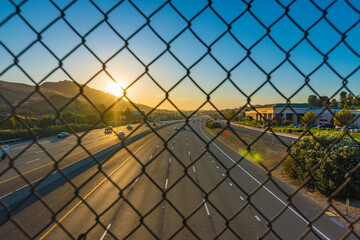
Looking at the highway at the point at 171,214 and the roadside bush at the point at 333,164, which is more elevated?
the roadside bush at the point at 333,164

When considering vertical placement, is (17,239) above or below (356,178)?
below

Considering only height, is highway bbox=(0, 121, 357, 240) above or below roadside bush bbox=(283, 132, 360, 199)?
below

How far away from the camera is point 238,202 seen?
45.5 ft

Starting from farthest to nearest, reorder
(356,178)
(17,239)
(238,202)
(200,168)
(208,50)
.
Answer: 1. (200,168)
2. (238,202)
3. (356,178)
4. (17,239)
5. (208,50)

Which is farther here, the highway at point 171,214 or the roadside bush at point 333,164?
the roadside bush at point 333,164

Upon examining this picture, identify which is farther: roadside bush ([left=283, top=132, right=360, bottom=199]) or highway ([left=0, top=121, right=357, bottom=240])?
roadside bush ([left=283, top=132, right=360, bottom=199])

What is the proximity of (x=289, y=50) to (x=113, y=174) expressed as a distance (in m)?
20.3

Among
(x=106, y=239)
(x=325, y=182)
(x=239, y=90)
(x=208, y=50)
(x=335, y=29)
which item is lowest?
(x=106, y=239)

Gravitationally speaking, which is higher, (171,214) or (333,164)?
(333,164)

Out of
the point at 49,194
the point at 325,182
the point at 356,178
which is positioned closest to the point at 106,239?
the point at 49,194

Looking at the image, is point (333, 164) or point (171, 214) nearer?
point (171, 214)

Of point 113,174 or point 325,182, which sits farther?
point 113,174

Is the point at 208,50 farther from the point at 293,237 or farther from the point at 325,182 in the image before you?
the point at 325,182

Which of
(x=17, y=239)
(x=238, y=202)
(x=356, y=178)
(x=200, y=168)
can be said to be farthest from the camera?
(x=200, y=168)
